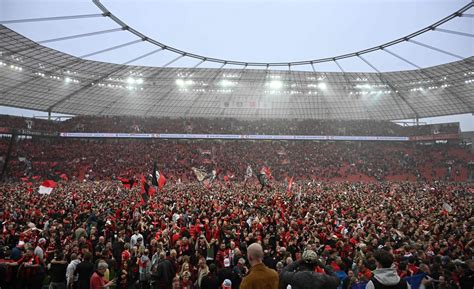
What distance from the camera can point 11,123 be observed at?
137ft

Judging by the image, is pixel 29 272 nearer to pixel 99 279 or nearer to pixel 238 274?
pixel 99 279

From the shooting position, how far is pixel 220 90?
152 feet

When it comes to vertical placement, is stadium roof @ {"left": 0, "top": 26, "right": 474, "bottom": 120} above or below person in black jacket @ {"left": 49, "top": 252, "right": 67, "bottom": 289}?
above

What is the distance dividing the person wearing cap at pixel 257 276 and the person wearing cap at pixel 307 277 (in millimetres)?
240

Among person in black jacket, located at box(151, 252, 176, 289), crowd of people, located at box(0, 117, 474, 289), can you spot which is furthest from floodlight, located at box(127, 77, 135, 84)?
person in black jacket, located at box(151, 252, 176, 289)

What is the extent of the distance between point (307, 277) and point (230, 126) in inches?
1919

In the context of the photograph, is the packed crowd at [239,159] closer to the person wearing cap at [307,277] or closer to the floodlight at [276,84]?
the floodlight at [276,84]

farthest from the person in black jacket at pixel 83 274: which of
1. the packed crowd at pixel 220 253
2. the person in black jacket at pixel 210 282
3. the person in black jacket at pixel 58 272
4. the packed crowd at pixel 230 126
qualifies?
the packed crowd at pixel 230 126

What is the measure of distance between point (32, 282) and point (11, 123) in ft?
150

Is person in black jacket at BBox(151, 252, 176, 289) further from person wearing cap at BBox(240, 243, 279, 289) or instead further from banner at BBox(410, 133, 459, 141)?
banner at BBox(410, 133, 459, 141)

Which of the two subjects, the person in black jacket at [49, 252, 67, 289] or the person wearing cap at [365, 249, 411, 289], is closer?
the person wearing cap at [365, 249, 411, 289]

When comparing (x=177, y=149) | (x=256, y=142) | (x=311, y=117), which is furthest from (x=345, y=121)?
(x=177, y=149)

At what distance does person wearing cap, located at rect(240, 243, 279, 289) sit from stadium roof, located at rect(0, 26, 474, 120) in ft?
109

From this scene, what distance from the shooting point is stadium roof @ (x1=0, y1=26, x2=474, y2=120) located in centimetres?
3472
